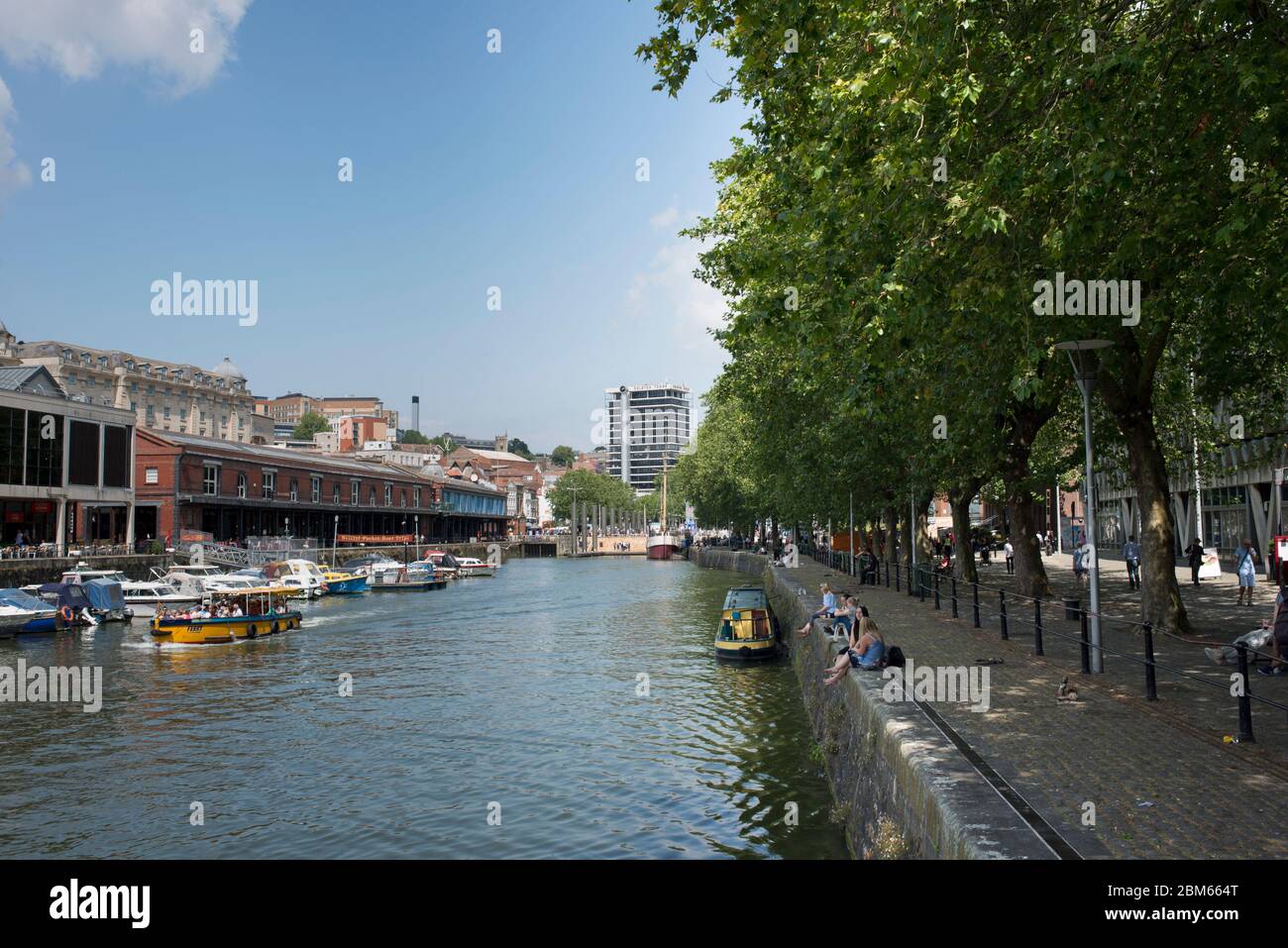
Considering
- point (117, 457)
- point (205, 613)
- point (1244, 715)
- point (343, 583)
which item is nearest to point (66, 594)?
point (205, 613)

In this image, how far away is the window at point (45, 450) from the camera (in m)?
50.5

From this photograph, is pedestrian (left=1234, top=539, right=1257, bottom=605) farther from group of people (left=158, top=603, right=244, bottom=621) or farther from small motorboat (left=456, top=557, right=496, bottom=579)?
small motorboat (left=456, top=557, right=496, bottom=579)

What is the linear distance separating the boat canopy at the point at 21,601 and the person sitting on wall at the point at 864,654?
1326 inches

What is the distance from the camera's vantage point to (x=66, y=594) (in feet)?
123

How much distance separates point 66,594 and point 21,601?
2041 mm

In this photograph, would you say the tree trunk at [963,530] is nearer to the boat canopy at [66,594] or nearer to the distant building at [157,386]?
the boat canopy at [66,594]

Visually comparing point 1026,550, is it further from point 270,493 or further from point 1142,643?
point 270,493

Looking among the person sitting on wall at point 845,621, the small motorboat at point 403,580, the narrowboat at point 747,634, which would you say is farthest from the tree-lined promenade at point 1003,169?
the small motorboat at point 403,580

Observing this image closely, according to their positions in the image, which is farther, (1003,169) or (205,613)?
(205,613)

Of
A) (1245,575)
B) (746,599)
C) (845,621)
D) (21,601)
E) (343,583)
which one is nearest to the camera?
(845,621)
